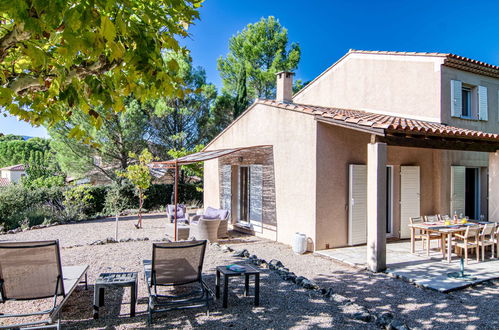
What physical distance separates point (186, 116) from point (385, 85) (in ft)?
67.1

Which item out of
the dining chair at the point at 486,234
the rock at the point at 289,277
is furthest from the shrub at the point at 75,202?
the dining chair at the point at 486,234

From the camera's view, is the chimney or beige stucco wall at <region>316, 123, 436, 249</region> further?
the chimney

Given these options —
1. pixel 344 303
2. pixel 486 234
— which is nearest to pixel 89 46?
pixel 344 303

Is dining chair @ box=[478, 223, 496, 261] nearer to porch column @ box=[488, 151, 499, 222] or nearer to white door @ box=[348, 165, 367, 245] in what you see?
porch column @ box=[488, 151, 499, 222]

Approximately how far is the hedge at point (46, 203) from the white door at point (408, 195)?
17.7 m

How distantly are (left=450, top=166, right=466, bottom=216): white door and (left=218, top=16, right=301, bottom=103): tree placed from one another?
25493 mm

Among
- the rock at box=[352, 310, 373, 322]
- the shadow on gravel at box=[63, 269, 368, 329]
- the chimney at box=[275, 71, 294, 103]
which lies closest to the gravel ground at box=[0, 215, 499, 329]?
the shadow on gravel at box=[63, 269, 368, 329]

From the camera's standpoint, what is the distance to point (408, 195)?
1402 cm

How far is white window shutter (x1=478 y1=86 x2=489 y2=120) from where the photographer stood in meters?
16.0

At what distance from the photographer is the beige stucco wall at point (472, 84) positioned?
14.7 meters

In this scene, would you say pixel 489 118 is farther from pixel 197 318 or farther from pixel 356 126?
pixel 197 318

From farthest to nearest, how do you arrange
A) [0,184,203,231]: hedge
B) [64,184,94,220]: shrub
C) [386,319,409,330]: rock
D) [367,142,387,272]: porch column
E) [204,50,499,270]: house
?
[64,184,94,220]: shrub < [0,184,203,231]: hedge < [204,50,499,270]: house < [367,142,387,272]: porch column < [386,319,409,330]: rock

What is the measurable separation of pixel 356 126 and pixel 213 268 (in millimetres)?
5776

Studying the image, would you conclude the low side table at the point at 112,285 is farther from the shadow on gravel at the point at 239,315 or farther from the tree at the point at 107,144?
the tree at the point at 107,144
